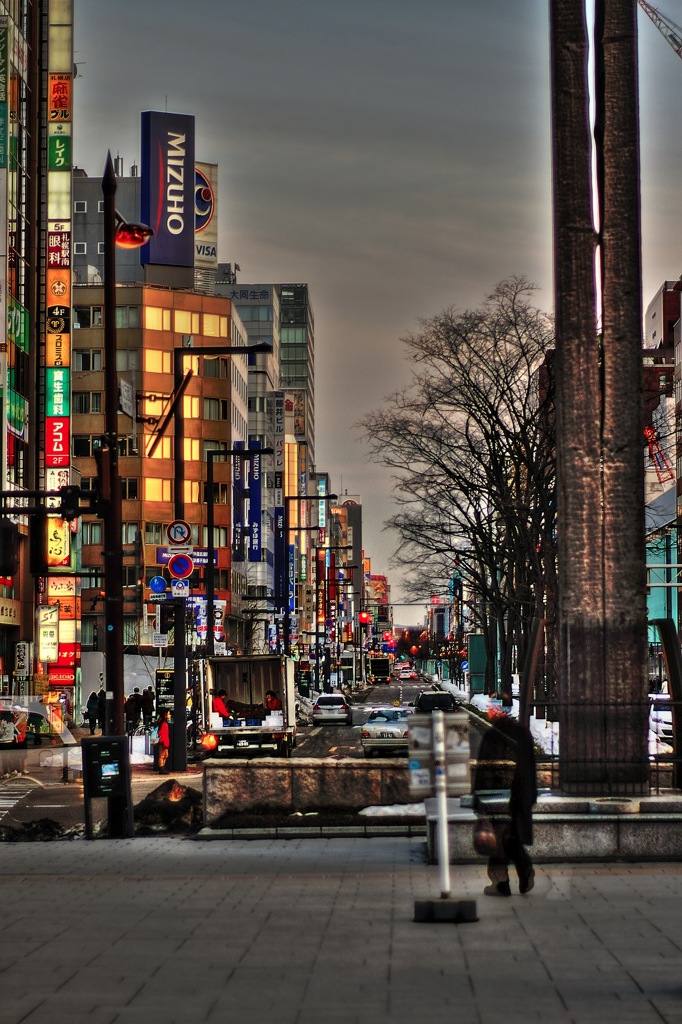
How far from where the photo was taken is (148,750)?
4341cm

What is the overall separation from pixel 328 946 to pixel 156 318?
9413 centimetres

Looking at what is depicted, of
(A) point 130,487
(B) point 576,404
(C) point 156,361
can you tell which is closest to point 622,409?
(B) point 576,404

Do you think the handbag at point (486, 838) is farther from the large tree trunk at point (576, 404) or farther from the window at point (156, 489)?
the window at point (156, 489)

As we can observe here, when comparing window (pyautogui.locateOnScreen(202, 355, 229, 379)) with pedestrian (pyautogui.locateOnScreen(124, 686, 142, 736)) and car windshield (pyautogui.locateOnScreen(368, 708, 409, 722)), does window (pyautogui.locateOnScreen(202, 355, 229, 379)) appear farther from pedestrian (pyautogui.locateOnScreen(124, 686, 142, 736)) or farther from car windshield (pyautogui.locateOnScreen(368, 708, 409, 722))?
car windshield (pyautogui.locateOnScreen(368, 708, 409, 722))

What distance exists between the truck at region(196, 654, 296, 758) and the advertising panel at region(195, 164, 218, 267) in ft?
240

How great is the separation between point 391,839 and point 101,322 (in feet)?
282

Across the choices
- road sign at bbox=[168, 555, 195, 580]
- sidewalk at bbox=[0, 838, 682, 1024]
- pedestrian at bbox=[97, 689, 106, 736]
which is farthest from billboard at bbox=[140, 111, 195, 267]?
sidewalk at bbox=[0, 838, 682, 1024]

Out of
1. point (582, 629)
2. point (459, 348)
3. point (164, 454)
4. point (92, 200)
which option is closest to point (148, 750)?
point (459, 348)

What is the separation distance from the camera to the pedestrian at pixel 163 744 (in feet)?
124

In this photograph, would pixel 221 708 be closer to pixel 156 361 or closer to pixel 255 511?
pixel 255 511

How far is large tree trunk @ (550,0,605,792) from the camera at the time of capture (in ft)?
60.4

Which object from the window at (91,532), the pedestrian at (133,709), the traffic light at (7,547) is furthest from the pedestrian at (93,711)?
the window at (91,532)

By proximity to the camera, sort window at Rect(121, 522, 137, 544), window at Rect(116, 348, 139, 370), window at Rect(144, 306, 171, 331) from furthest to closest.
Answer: window at Rect(144, 306, 171, 331) < window at Rect(121, 522, 137, 544) < window at Rect(116, 348, 139, 370)

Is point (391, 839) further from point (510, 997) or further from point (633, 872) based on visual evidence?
point (510, 997)
